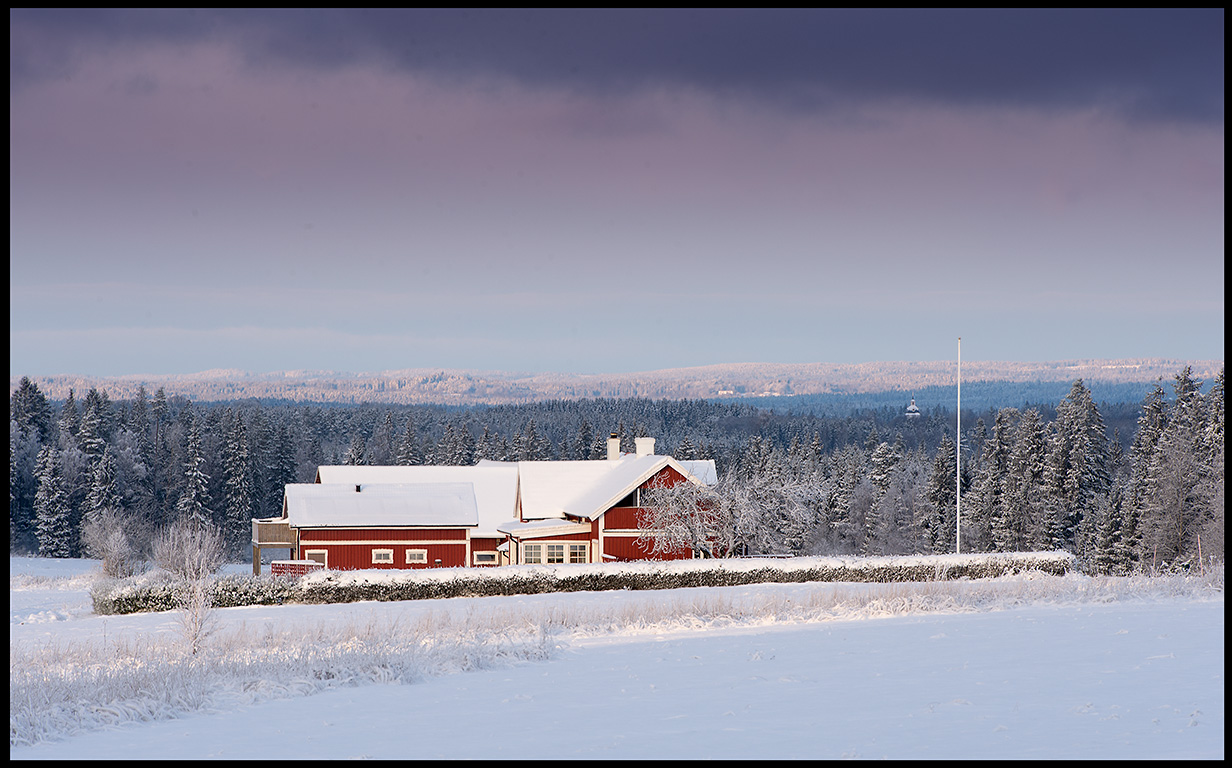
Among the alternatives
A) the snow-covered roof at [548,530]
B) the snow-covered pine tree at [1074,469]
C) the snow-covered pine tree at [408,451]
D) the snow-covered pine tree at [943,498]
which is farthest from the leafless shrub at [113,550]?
the snow-covered pine tree at [1074,469]

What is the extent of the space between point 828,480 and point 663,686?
63.9m

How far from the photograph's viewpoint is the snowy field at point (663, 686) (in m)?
9.00

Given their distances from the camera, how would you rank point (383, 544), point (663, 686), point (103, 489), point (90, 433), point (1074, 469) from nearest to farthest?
point (663, 686)
point (383, 544)
point (1074, 469)
point (103, 489)
point (90, 433)

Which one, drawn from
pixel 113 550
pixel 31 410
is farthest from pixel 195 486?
pixel 113 550

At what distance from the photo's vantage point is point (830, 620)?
20219 millimetres

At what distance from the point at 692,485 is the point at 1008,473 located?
99.5 feet

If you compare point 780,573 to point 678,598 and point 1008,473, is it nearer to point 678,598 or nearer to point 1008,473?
point 678,598

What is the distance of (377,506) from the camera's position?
4150cm

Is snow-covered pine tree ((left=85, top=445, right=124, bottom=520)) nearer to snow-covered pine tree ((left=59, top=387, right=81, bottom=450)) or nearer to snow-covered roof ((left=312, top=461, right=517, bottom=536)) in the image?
snow-covered pine tree ((left=59, top=387, right=81, bottom=450))

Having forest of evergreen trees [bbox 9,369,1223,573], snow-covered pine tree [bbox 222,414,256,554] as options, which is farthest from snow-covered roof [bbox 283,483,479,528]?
snow-covered pine tree [bbox 222,414,256,554]

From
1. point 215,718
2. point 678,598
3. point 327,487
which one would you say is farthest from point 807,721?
point 327,487

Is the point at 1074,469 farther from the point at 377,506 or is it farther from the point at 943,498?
the point at 377,506

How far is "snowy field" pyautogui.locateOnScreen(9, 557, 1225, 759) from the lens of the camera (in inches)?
354

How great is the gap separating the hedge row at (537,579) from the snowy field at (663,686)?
7402 millimetres
